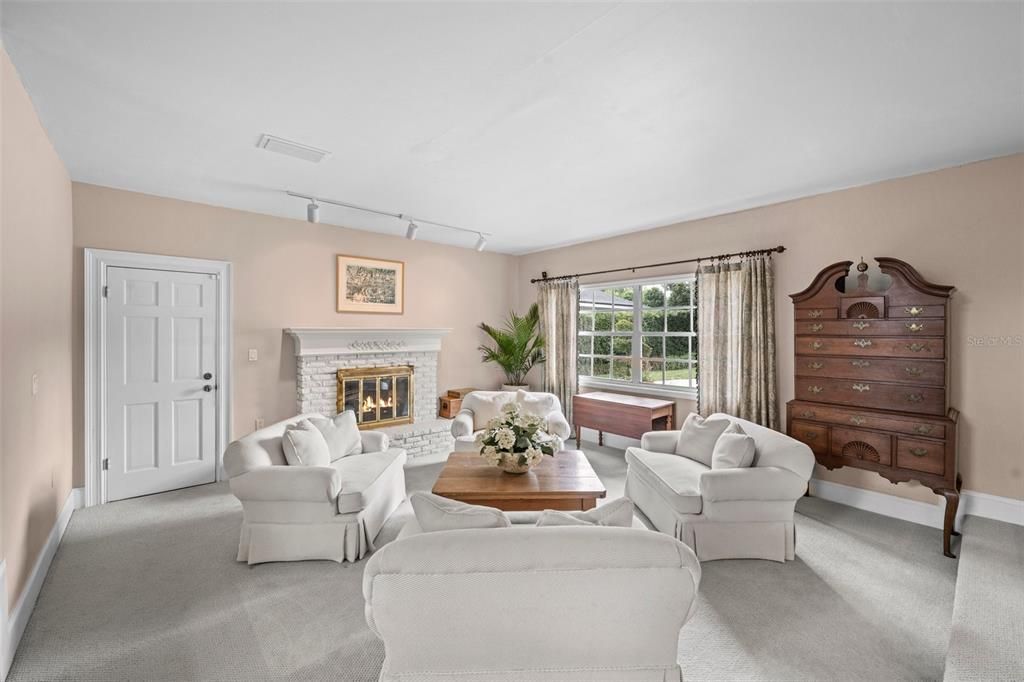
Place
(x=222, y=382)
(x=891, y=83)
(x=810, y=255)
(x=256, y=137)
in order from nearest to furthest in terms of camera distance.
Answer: (x=891, y=83) → (x=256, y=137) → (x=810, y=255) → (x=222, y=382)

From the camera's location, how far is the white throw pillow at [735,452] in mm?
2986

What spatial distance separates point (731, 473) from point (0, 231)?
3.92m

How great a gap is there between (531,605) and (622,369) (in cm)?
A: 451

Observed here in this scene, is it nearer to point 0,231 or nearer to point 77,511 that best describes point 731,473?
point 0,231

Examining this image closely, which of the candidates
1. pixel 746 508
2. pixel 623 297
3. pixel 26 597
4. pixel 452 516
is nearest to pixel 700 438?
pixel 746 508

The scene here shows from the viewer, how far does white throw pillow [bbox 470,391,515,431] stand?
492 cm

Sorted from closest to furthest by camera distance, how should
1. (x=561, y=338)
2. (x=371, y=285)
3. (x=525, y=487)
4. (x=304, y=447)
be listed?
(x=525, y=487) → (x=304, y=447) → (x=371, y=285) → (x=561, y=338)

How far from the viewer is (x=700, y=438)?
11.7 feet

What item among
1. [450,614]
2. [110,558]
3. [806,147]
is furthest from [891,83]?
[110,558]

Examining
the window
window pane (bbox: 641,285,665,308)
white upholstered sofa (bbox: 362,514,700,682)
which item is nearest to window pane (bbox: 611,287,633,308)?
the window

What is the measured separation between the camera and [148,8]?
5.55 ft

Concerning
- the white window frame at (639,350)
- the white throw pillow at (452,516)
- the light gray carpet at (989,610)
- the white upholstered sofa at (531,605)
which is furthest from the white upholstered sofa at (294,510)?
the white window frame at (639,350)

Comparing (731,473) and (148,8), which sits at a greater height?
(148,8)

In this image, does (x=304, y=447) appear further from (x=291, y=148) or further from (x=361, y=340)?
(x=361, y=340)
